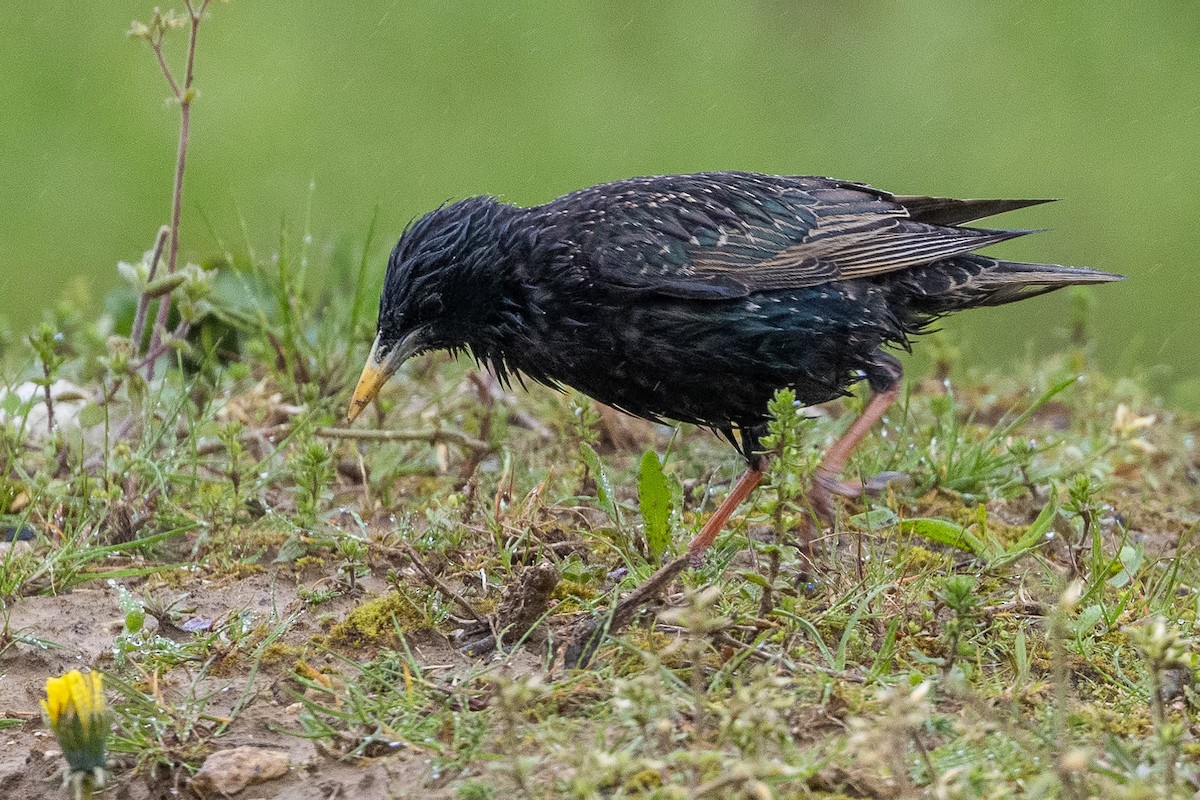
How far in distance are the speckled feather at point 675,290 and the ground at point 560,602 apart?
0.37 meters

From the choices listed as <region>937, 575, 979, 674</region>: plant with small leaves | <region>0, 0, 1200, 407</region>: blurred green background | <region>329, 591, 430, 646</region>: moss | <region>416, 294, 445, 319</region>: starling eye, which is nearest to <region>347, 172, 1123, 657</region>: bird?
<region>416, 294, 445, 319</region>: starling eye

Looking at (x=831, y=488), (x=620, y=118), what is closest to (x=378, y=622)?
(x=831, y=488)

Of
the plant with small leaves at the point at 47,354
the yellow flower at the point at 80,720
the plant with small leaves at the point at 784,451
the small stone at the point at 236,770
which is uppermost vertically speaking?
the plant with small leaves at the point at 47,354

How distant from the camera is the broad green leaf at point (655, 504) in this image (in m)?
4.33

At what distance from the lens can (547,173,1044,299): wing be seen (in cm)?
499

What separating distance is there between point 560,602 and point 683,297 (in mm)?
1230

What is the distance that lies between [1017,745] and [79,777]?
2074mm

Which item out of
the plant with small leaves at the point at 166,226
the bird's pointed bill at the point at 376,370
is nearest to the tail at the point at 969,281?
the bird's pointed bill at the point at 376,370

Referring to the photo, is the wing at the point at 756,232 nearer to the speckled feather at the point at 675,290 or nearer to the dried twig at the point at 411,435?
the speckled feather at the point at 675,290

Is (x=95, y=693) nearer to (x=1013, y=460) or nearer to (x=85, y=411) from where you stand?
(x=85, y=411)

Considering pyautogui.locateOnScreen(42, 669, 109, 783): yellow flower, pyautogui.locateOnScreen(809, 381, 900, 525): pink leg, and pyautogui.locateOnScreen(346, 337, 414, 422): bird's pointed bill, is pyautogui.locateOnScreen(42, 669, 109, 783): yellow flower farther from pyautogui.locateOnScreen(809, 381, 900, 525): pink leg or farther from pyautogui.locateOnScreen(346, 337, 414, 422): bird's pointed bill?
pyautogui.locateOnScreen(809, 381, 900, 525): pink leg

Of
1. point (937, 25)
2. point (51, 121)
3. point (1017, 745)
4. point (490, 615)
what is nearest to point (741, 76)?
point (937, 25)

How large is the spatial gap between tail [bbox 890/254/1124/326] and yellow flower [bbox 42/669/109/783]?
338 centimetres

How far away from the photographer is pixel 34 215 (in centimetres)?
1043
